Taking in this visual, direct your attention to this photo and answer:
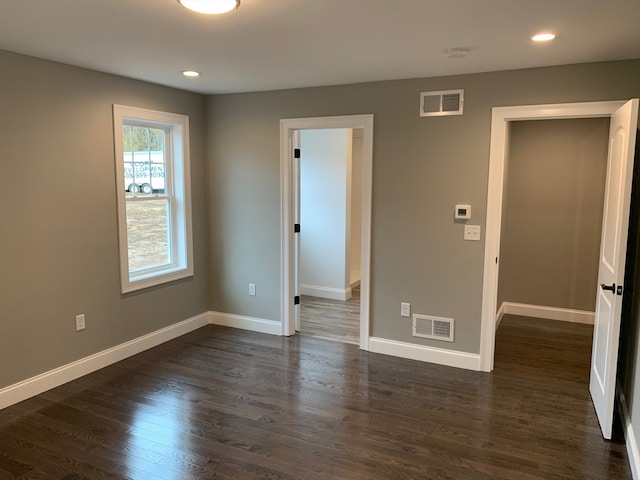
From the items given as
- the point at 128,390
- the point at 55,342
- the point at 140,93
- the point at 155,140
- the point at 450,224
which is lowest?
the point at 128,390

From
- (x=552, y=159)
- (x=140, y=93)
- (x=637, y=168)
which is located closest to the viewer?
(x=637, y=168)

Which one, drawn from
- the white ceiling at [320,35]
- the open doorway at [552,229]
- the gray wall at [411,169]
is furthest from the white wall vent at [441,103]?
the open doorway at [552,229]

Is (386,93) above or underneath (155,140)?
above

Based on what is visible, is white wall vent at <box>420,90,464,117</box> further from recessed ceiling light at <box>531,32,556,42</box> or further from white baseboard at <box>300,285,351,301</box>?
white baseboard at <box>300,285,351,301</box>

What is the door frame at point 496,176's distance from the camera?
3.32 metres

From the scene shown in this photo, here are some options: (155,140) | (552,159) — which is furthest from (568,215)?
(155,140)

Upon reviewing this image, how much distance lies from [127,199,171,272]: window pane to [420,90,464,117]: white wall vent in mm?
2627

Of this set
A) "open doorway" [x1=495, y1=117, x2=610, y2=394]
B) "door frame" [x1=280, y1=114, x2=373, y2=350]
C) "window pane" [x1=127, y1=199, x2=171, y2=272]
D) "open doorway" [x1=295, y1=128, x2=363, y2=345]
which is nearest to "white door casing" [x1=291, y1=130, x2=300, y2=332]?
"door frame" [x1=280, y1=114, x2=373, y2=350]

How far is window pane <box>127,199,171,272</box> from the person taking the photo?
4.23m

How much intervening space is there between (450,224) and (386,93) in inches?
49.2

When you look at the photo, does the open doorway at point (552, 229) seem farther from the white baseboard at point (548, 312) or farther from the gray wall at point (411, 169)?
the gray wall at point (411, 169)

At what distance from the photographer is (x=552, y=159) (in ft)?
16.8

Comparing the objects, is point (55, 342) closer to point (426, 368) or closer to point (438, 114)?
point (426, 368)

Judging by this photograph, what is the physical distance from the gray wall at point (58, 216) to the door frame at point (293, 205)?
126 cm
